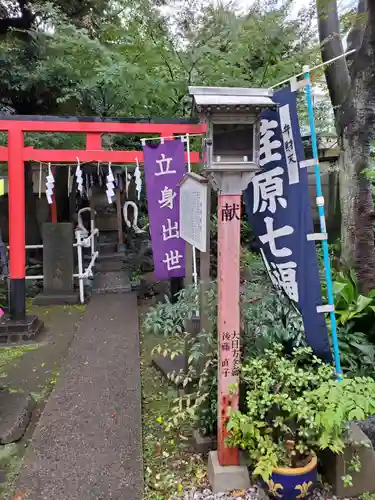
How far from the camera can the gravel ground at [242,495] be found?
8.71ft

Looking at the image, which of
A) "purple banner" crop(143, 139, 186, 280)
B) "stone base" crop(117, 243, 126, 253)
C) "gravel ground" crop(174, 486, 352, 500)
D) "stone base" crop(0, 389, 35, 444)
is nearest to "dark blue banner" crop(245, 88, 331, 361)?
"gravel ground" crop(174, 486, 352, 500)

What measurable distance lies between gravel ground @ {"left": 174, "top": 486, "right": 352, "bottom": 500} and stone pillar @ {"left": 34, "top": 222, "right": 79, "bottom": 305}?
5784 mm

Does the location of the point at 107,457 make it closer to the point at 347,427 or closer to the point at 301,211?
the point at 347,427

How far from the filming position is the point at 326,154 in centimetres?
1012

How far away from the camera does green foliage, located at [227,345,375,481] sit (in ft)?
8.11

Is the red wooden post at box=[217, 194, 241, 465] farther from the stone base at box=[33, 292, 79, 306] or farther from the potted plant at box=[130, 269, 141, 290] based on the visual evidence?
the potted plant at box=[130, 269, 141, 290]

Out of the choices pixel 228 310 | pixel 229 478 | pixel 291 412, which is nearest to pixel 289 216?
pixel 228 310

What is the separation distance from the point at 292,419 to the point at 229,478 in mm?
604

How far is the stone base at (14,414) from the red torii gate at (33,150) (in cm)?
223

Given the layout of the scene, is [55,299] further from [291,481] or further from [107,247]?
[291,481]

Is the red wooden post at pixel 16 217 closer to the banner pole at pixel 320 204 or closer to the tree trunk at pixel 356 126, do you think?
the banner pole at pixel 320 204

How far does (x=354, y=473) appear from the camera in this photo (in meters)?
2.74

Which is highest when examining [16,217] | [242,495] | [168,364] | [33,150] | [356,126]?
[356,126]

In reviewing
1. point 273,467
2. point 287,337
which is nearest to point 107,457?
point 273,467
